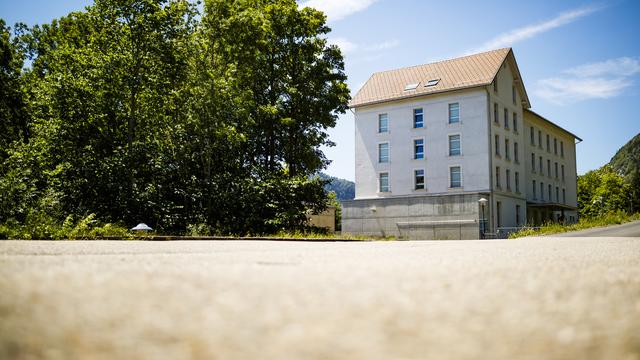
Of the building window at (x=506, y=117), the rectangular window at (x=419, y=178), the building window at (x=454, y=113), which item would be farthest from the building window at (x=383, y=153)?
the building window at (x=506, y=117)

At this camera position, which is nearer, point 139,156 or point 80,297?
point 80,297

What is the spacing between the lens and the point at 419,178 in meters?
42.6

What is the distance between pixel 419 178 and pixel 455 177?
3194 mm

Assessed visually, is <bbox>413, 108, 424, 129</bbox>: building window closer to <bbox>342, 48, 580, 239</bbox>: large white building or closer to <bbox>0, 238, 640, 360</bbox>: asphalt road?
<bbox>342, 48, 580, 239</bbox>: large white building

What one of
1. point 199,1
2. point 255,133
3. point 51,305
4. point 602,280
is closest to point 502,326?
point 51,305

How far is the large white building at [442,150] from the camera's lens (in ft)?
127

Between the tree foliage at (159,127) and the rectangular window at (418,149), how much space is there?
17.7 m

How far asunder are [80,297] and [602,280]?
2.22m

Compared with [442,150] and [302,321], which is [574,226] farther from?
[302,321]

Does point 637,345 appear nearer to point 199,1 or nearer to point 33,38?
point 199,1

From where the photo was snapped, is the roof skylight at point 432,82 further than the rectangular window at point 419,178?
Yes

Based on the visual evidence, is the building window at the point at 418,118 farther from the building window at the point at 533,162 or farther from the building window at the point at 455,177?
the building window at the point at 533,162

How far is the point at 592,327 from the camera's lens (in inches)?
46.2

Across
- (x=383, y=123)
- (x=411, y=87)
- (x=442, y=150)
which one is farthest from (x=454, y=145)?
(x=383, y=123)
